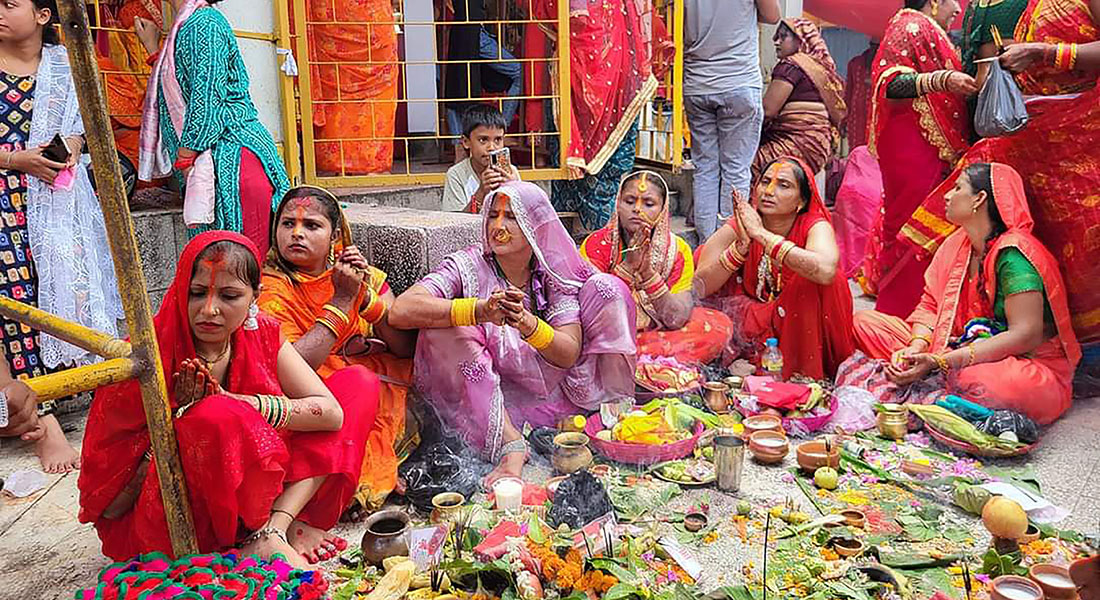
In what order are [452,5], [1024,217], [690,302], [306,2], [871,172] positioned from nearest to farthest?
1. [1024,217]
2. [690,302]
3. [306,2]
4. [871,172]
5. [452,5]

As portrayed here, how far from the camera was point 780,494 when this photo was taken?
11.0 ft

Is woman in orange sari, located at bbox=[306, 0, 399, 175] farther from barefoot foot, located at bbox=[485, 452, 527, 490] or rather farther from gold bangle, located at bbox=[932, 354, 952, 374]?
gold bangle, located at bbox=[932, 354, 952, 374]

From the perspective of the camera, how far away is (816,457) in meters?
3.48

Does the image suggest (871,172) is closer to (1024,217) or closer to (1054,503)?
(1024,217)

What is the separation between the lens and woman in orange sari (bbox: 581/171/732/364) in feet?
14.7

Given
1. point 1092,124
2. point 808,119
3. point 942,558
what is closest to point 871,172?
point 808,119

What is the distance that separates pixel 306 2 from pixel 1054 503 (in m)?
5.02

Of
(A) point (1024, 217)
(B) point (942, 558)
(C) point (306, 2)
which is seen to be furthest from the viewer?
(C) point (306, 2)

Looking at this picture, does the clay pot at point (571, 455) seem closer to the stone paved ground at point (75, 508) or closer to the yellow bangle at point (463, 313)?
the stone paved ground at point (75, 508)

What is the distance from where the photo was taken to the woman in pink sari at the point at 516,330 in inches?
140

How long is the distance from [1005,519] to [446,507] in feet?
5.83

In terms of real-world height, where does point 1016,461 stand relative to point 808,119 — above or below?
below

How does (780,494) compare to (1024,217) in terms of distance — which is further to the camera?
(1024,217)

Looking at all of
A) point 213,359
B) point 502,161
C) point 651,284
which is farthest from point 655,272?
point 213,359
